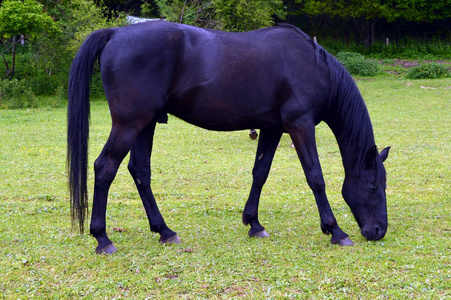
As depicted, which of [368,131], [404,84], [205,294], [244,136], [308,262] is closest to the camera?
[205,294]

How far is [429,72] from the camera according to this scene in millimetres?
26219

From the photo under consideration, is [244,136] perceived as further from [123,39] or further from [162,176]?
[123,39]

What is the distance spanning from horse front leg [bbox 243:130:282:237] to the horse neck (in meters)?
0.65

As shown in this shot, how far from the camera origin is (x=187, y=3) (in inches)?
992

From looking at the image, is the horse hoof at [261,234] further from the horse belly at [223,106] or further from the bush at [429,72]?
the bush at [429,72]

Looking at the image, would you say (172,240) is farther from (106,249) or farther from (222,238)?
(106,249)

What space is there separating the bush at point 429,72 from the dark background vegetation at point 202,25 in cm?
569

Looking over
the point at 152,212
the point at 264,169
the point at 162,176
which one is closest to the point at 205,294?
the point at 152,212

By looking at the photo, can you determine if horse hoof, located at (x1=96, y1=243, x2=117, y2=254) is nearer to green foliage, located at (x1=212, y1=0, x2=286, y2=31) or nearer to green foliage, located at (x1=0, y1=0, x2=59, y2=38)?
green foliage, located at (x1=0, y1=0, x2=59, y2=38)

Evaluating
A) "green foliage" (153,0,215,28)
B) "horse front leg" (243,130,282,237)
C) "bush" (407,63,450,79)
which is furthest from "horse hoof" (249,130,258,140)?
"bush" (407,63,450,79)

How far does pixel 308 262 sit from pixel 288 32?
232cm

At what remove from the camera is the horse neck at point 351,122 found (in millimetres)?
5090

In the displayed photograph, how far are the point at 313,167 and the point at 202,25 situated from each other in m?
20.5

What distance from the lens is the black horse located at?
185 inches
